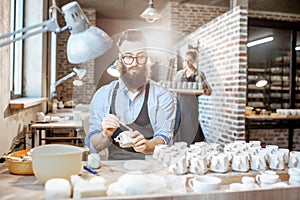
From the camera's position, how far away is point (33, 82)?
4.07 meters

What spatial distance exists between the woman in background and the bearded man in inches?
5.4

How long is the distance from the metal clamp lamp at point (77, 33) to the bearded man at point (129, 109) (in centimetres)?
37

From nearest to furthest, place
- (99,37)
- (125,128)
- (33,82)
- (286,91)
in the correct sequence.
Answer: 1. (99,37)
2. (125,128)
3. (33,82)
4. (286,91)

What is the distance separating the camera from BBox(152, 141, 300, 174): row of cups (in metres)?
1.29

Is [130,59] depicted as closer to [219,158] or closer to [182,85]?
[182,85]

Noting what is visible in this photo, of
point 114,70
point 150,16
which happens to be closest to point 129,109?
point 114,70

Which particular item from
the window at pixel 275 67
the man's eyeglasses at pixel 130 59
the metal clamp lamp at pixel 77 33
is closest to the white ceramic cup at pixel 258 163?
the man's eyeglasses at pixel 130 59

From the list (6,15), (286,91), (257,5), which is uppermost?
(257,5)

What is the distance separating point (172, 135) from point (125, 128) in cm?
26

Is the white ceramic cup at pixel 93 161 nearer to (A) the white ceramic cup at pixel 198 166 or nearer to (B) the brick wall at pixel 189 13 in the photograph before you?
(A) the white ceramic cup at pixel 198 166

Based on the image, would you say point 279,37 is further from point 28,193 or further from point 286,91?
point 28,193

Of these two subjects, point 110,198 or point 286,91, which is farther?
point 286,91

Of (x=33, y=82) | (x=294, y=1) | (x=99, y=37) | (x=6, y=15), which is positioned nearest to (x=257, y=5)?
(x=294, y=1)

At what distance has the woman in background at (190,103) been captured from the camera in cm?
157
